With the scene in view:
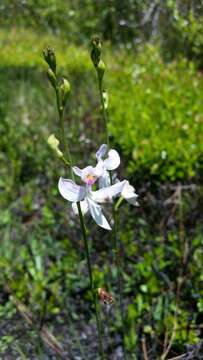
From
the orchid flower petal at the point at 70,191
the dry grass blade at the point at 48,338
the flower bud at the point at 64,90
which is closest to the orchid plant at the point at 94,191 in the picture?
the orchid flower petal at the point at 70,191

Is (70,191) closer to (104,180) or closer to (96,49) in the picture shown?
(104,180)

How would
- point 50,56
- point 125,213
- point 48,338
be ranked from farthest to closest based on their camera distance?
point 125,213
point 48,338
point 50,56

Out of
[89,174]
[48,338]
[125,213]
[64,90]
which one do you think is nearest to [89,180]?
[89,174]

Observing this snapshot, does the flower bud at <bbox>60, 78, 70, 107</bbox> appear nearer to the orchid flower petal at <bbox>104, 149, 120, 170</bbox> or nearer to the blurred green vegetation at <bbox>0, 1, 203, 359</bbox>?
the orchid flower petal at <bbox>104, 149, 120, 170</bbox>

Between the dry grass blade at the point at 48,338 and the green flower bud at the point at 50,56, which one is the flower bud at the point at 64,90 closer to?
the green flower bud at the point at 50,56

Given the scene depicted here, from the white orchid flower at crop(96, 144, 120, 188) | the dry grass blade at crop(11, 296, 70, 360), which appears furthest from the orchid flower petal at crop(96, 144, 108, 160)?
the dry grass blade at crop(11, 296, 70, 360)

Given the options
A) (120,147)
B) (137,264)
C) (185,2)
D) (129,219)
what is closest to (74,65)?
(185,2)
